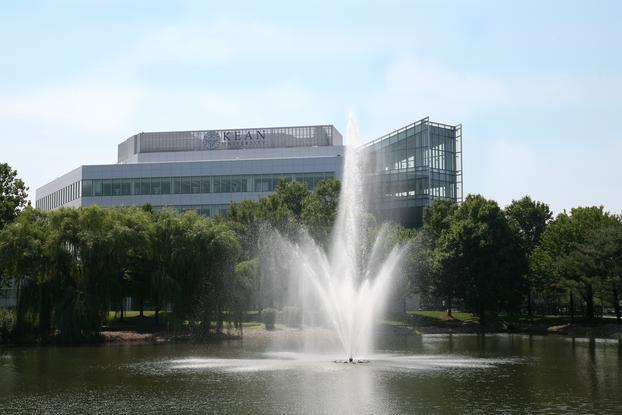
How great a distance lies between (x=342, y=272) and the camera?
5341 cm

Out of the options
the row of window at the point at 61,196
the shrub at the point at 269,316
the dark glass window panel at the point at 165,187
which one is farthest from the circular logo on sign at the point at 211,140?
the shrub at the point at 269,316

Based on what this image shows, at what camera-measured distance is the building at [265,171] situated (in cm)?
10138

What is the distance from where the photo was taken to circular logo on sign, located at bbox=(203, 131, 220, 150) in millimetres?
120562

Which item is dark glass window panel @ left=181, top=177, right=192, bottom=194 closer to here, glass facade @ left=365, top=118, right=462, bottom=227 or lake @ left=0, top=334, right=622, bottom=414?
glass facade @ left=365, top=118, right=462, bottom=227

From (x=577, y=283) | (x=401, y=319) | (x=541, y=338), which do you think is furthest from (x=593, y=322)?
(x=401, y=319)

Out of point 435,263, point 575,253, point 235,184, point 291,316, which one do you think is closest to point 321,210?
point 291,316

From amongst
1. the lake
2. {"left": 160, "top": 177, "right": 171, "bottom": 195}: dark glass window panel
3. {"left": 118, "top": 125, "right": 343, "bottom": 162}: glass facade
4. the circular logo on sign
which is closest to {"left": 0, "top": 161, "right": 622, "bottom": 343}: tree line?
the lake

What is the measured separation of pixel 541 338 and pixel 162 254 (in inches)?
1349

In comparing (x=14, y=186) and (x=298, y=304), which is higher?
(x=14, y=186)

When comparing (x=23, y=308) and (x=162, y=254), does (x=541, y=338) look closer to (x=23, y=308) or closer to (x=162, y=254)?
(x=162, y=254)

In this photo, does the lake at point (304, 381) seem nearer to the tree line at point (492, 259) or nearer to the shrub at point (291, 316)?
the shrub at point (291, 316)

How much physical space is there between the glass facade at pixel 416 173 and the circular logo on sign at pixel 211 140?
29.5m

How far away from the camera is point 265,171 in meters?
107

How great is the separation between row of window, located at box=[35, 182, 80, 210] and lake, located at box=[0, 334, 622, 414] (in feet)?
218
